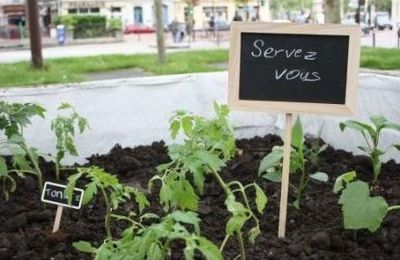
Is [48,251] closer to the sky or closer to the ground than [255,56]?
closer to the ground

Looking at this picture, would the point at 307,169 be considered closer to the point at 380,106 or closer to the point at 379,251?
the point at 380,106

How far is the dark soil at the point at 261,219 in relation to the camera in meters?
1.88

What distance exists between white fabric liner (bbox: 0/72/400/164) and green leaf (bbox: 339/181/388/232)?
118cm

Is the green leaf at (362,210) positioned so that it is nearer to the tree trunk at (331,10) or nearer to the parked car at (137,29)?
the tree trunk at (331,10)

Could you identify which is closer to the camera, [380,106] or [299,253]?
[299,253]

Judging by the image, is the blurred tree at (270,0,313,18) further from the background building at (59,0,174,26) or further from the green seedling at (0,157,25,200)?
the green seedling at (0,157,25,200)

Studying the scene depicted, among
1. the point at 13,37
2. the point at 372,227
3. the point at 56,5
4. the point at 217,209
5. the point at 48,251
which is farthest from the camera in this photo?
the point at 56,5

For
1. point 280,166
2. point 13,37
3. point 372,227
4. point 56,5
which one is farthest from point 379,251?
point 56,5

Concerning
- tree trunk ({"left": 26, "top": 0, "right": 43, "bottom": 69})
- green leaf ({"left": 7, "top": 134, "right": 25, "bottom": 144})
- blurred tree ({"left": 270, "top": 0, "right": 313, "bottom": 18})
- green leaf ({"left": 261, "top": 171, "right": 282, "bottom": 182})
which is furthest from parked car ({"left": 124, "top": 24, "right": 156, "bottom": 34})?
green leaf ({"left": 261, "top": 171, "right": 282, "bottom": 182})

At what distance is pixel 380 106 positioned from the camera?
3.04 m

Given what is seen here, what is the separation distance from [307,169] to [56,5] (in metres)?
38.0

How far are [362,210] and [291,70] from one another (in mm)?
522

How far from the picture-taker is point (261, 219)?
219 cm

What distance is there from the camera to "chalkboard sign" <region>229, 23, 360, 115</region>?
1.98 metres
